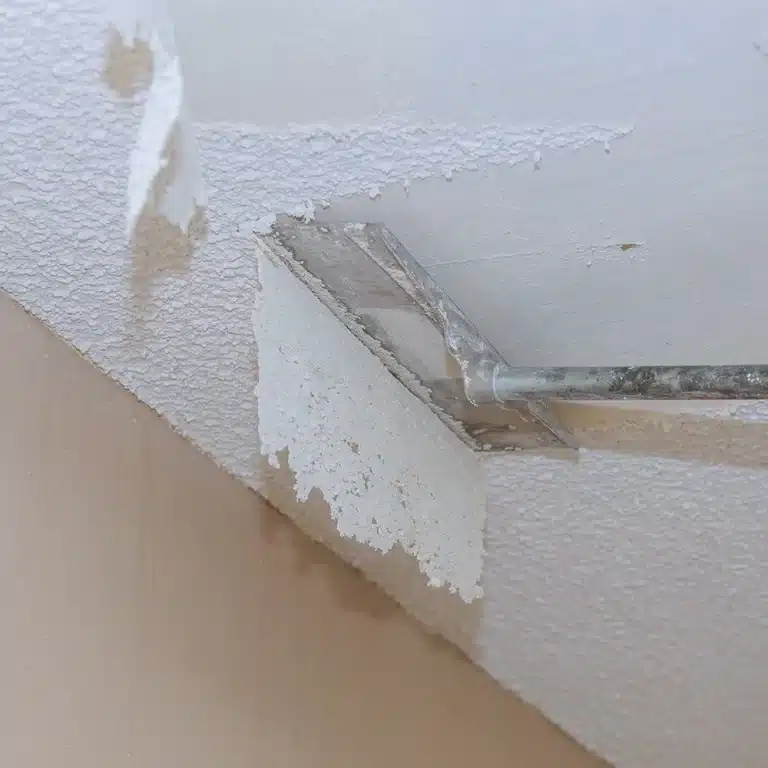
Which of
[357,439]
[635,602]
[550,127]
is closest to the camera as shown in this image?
[550,127]

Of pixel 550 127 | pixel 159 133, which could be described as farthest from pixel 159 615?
pixel 550 127

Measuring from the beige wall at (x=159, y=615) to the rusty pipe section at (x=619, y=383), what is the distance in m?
0.44

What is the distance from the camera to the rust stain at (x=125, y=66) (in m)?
0.69

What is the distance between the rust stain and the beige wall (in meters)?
0.38

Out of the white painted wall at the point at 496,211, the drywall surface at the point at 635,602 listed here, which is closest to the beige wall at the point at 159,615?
the white painted wall at the point at 496,211

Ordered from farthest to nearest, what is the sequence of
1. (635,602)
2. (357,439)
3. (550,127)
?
(635,602) → (357,439) → (550,127)

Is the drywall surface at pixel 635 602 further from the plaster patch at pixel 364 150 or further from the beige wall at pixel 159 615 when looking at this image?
the plaster patch at pixel 364 150

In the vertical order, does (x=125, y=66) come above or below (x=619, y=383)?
above

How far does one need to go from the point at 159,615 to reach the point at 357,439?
320 millimetres

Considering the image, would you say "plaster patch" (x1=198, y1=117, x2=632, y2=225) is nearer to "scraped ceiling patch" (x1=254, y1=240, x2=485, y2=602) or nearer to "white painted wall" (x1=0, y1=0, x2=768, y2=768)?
"white painted wall" (x1=0, y1=0, x2=768, y2=768)

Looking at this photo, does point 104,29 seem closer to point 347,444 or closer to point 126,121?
point 126,121

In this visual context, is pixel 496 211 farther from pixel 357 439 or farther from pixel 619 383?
pixel 357 439

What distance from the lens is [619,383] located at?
0.78m

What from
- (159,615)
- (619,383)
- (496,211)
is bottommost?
(159,615)
